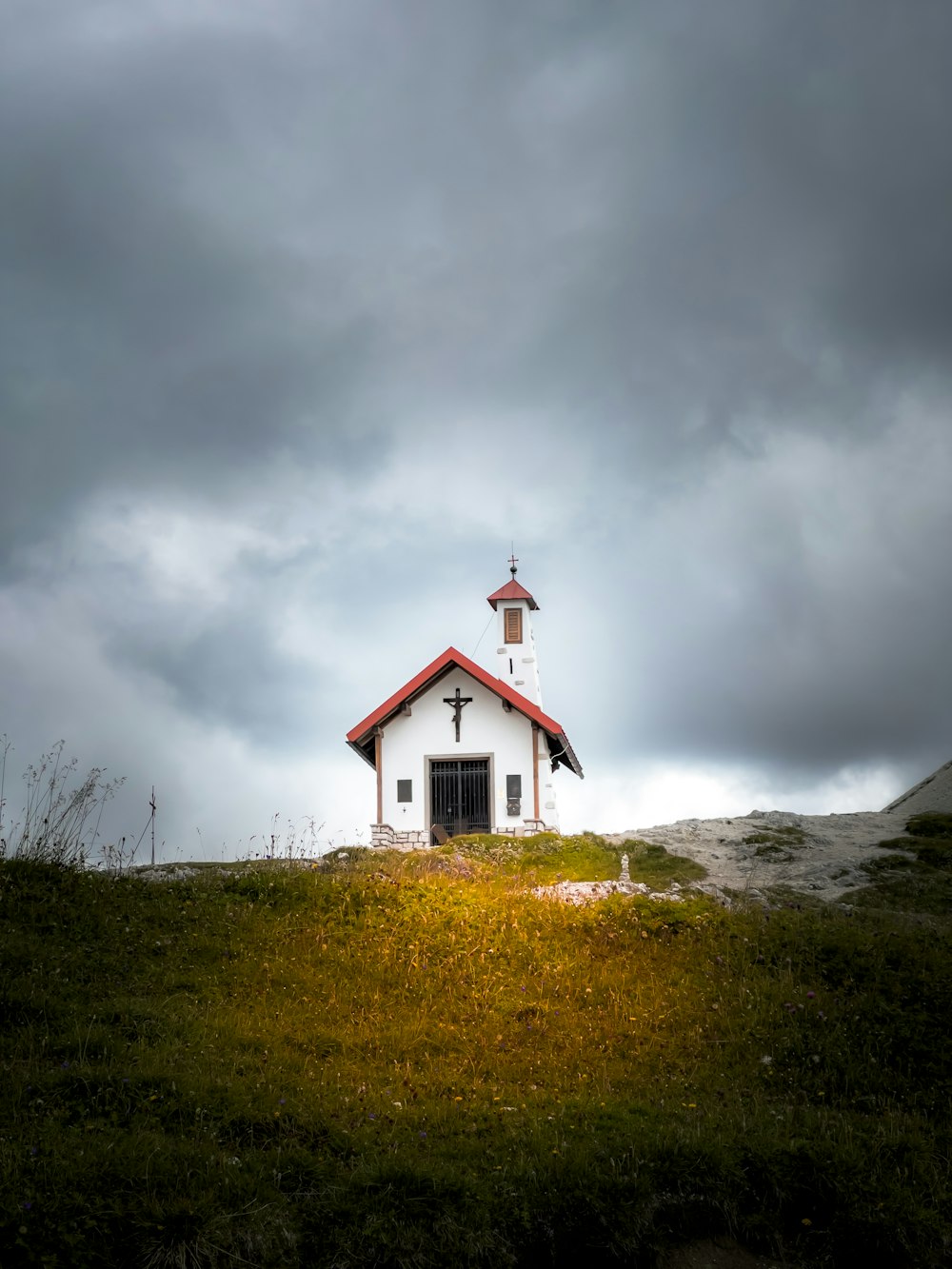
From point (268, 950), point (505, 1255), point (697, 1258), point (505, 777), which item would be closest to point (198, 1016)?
point (268, 950)

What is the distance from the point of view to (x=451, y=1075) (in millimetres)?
9844

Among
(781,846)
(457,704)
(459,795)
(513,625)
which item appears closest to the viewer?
(781,846)

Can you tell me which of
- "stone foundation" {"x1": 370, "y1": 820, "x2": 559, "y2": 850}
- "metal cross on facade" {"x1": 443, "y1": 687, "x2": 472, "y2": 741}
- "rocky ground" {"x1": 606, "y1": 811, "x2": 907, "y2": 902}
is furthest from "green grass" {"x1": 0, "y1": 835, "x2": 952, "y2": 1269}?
"metal cross on facade" {"x1": 443, "y1": 687, "x2": 472, "y2": 741}

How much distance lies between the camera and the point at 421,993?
39.1ft

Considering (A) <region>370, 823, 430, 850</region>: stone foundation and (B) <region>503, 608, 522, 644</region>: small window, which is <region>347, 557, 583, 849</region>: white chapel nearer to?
(A) <region>370, 823, 430, 850</region>: stone foundation

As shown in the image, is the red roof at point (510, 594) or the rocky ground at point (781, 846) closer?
the rocky ground at point (781, 846)

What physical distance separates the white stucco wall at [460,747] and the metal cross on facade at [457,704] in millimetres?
92

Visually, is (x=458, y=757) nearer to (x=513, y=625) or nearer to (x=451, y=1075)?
(x=513, y=625)

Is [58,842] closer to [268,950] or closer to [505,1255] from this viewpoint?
[268,950]

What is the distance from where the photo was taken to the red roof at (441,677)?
2898 centimetres

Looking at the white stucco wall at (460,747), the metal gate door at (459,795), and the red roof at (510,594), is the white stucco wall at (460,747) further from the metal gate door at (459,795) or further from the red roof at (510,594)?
the red roof at (510,594)

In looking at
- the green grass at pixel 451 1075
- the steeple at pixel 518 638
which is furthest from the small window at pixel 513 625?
the green grass at pixel 451 1075

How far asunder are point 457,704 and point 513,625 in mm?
4216

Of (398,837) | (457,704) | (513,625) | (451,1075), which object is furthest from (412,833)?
(451,1075)
